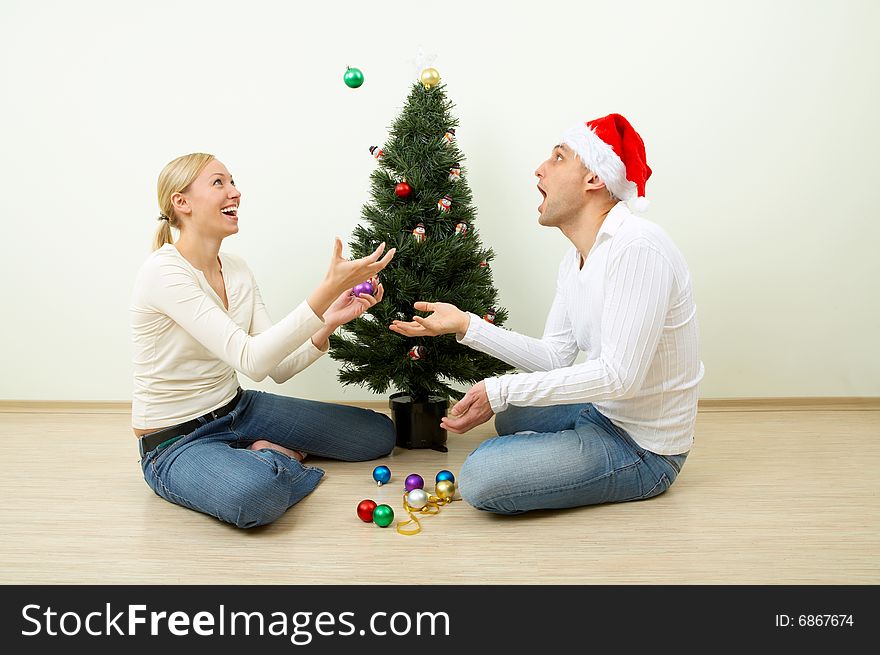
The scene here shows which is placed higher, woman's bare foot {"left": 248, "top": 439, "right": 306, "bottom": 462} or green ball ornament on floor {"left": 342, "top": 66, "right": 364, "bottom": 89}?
green ball ornament on floor {"left": 342, "top": 66, "right": 364, "bottom": 89}

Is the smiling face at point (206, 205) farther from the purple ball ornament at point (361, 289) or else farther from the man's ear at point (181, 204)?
the purple ball ornament at point (361, 289)

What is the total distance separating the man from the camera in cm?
206

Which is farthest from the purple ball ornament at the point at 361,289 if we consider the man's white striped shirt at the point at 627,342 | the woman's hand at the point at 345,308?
A: the man's white striped shirt at the point at 627,342

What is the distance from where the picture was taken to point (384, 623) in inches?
64.3

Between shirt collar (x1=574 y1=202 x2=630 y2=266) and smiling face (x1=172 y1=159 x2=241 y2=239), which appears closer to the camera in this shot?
shirt collar (x1=574 y1=202 x2=630 y2=266)

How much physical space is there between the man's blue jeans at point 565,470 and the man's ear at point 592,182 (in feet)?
2.23

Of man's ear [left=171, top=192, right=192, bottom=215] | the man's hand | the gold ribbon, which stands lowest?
the gold ribbon

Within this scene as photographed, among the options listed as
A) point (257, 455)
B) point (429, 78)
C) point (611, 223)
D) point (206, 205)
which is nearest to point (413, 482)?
point (257, 455)

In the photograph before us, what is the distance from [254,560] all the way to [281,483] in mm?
258

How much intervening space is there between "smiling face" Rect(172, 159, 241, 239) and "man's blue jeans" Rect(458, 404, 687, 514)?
42.3 inches

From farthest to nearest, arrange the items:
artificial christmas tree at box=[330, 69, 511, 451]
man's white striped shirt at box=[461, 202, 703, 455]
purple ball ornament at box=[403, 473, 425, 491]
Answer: artificial christmas tree at box=[330, 69, 511, 451], purple ball ornament at box=[403, 473, 425, 491], man's white striped shirt at box=[461, 202, 703, 455]

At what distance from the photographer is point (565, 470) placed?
2158 millimetres

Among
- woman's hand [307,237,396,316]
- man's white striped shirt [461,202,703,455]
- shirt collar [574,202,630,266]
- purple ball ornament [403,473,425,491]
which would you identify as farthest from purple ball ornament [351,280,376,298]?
shirt collar [574,202,630,266]

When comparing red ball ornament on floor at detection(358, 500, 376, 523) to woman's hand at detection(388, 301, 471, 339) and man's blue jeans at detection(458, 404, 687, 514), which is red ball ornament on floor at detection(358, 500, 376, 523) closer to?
man's blue jeans at detection(458, 404, 687, 514)
